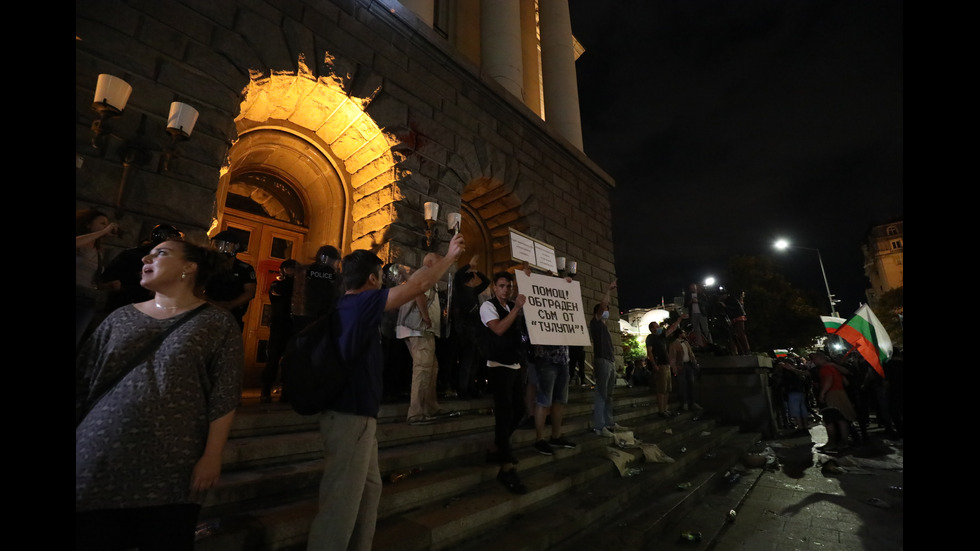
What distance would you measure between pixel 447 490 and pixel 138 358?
8.13 feet

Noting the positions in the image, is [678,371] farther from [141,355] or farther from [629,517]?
[141,355]

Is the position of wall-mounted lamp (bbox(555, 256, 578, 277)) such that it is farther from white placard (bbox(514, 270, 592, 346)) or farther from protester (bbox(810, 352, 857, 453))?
protester (bbox(810, 352, 857, 453))

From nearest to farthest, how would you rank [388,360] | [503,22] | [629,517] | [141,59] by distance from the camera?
[629,517] < [141,59] < [388,360] < [503,22]

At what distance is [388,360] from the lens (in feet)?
16.0

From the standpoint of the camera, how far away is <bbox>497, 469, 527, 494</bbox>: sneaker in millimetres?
3438

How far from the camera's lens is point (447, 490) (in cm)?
327

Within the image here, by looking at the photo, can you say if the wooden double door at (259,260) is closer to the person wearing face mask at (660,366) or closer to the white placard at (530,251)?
the white placard at (530,251)

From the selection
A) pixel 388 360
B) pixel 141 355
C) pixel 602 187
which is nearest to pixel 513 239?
pixel 388 360

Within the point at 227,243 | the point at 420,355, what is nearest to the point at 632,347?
the point at 420,355

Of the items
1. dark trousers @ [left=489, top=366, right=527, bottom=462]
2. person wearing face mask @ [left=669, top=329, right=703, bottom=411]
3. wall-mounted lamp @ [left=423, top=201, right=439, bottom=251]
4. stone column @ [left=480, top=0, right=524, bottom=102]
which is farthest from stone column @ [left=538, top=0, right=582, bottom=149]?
dark trousers @ [left=489, top=366, right=527, bottom=462]

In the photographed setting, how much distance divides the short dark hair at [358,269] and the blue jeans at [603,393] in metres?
4.15

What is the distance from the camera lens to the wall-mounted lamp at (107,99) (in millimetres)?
3664

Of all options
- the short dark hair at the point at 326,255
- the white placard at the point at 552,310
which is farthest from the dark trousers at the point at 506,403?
the short dark hair at the point at 326,255

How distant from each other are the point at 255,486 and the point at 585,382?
24.2ft
